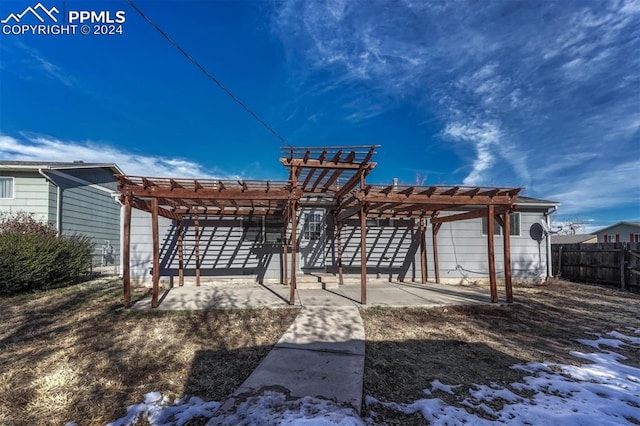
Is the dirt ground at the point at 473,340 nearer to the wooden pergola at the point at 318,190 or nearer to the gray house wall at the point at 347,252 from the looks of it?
the wooden pergola at the point at 318,190

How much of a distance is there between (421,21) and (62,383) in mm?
10213

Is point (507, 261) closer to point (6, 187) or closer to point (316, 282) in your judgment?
point (316, 282)

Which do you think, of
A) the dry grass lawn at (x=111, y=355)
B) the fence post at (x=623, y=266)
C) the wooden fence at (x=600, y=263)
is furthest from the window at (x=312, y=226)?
the fence post at (x=623, y=266)

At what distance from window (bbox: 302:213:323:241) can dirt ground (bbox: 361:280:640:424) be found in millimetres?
3933

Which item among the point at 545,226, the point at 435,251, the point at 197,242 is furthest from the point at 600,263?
the point at 197,242

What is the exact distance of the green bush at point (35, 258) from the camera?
23.1ft

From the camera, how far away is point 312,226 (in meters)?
9.54

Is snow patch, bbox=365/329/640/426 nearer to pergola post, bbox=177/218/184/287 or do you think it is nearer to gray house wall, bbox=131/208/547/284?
gray house wall, bbox=131/208/547/284

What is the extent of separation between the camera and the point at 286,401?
2635 millimetres

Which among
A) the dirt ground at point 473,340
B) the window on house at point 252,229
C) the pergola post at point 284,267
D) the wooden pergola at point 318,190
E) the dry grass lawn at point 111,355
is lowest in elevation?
the dirt ground at point 473,340

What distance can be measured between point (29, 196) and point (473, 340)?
13060mm

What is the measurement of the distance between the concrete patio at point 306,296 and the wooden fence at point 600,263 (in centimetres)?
446

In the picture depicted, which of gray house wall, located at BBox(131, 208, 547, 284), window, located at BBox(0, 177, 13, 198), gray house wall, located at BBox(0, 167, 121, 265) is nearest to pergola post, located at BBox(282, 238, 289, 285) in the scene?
gray house wall, located at BBox(131, 208, 547, 284)

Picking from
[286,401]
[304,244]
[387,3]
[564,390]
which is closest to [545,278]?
[304,244]
